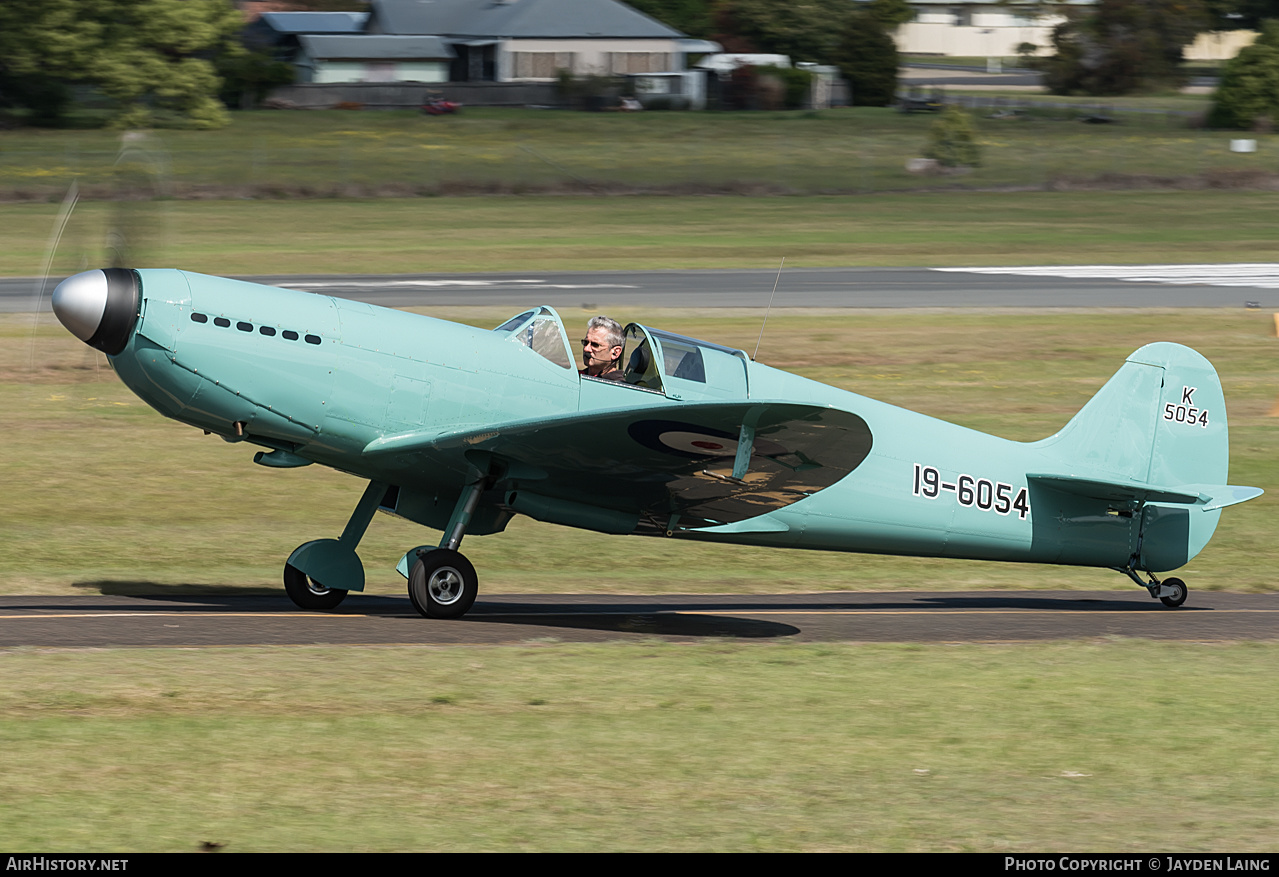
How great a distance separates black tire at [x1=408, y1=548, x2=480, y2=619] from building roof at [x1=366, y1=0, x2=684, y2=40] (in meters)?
79.8

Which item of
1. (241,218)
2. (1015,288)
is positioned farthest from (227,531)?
(241,218)

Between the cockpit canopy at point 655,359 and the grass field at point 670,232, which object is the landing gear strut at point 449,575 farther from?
the grass field at point 670,232

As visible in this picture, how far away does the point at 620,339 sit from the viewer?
11.5 meters

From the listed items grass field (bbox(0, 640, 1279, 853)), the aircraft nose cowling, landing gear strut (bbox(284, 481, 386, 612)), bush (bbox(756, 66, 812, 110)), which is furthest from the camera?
bush (bbox(756, 66, 812, 110))

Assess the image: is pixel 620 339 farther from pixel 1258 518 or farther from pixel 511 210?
pixel 511 210

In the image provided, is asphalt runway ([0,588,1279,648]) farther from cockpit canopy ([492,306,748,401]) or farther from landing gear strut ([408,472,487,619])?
cockpit canopy ([492,306,748,401])

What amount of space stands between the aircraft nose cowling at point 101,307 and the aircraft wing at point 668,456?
190cm

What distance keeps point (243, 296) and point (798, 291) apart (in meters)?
24.6

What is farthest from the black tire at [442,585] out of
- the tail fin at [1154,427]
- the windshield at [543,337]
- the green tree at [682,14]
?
the green tree at [682,14]

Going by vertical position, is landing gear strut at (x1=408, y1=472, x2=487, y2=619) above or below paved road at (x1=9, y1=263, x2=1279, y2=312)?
above

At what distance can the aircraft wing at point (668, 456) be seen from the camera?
1018 centimetres

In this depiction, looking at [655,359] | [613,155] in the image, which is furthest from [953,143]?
[655,359]

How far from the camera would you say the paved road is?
105 ft

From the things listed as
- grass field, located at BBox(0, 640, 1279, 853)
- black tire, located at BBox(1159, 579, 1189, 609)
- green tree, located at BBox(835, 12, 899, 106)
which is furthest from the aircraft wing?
green tree, located at BBox(835, 12, 899, 106)
